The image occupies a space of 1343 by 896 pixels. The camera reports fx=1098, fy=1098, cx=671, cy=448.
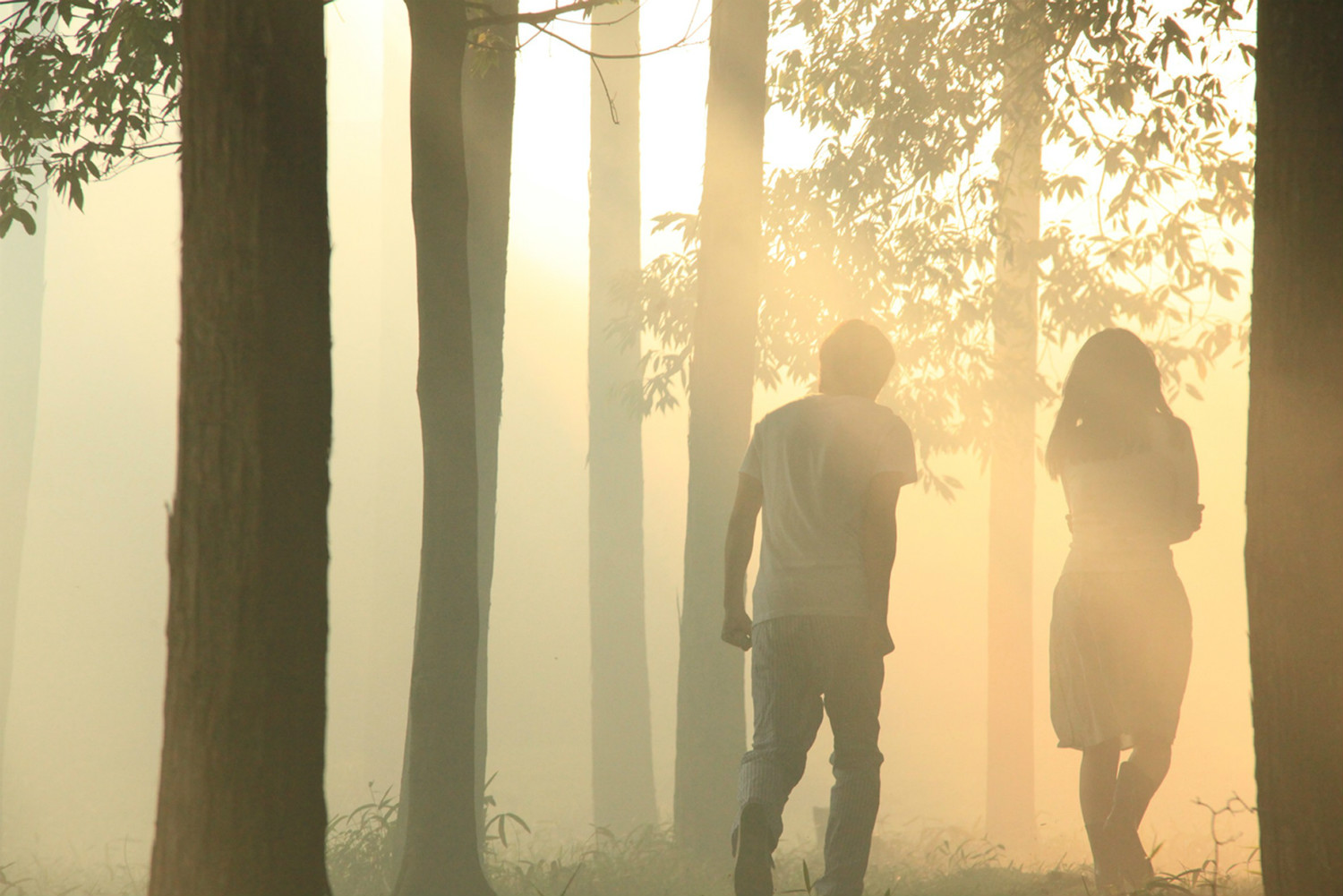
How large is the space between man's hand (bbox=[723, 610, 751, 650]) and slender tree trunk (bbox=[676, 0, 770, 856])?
10.8ft

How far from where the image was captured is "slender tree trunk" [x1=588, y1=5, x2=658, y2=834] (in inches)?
500

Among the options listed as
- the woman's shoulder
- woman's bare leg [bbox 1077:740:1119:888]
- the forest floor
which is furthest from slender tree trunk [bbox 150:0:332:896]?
the woman's shoulder

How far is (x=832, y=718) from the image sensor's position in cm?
379

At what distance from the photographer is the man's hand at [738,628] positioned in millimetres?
3980

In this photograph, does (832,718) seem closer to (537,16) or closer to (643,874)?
(643,874)

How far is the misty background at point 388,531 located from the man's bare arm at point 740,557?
2148 cm

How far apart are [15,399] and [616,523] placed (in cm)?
1237

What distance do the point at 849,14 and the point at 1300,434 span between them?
29.2 ft

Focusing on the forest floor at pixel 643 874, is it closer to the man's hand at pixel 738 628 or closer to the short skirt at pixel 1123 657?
the short skirt at pixel 1123 657

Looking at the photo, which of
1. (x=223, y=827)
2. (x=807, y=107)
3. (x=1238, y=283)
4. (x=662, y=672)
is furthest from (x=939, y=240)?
(x=662, y=672)

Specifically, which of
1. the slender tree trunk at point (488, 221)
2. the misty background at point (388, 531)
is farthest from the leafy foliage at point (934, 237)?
the misty background at point (388, 531)

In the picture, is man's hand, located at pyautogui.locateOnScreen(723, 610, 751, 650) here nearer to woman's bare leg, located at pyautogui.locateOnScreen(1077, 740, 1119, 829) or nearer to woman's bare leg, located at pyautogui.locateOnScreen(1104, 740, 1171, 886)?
woman's bare leg, located at pyautogui.locateOnScreen(1077, 740, 1119, 829)

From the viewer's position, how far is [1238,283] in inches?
Answer: 372

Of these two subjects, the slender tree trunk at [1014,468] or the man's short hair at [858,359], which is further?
the slender tree trunk at [1014,468]
